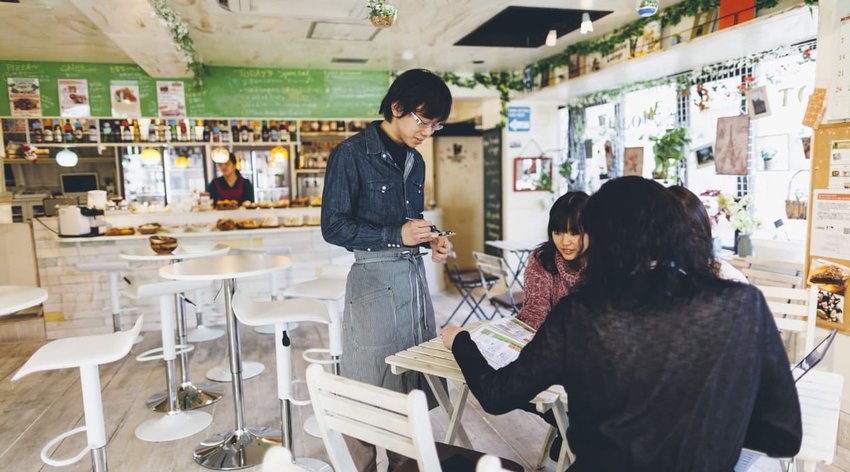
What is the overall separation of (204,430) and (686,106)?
4651 mm

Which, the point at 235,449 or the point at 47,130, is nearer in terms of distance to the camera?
the point at 235,449

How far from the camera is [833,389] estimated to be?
1962 millimetres

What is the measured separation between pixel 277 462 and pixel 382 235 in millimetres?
1045

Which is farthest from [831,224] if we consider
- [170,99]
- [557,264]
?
[170,99]

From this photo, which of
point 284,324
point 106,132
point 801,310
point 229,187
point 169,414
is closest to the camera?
point 801,310

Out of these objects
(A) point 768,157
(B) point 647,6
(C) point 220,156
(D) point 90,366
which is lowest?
(D) point 90,366

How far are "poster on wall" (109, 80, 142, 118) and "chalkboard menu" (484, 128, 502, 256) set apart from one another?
4240 millimetres

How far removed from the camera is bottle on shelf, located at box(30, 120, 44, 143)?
657 centimetres

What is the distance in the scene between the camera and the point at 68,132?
265 inches

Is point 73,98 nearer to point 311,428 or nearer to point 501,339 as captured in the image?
point 311,428

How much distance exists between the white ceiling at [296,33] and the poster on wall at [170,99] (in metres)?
0.48

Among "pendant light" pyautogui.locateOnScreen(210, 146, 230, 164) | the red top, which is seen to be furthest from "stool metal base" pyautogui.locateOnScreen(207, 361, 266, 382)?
"pendant light" pyautogui.locateOnScreen(210, 146, 230, 164)

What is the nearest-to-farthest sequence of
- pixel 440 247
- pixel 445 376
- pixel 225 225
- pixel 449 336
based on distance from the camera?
1. pixel 449 336
2. pixel 445 376
3. pixel 440 247
4. pixel 225 225

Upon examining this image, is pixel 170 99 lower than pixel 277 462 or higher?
higher
